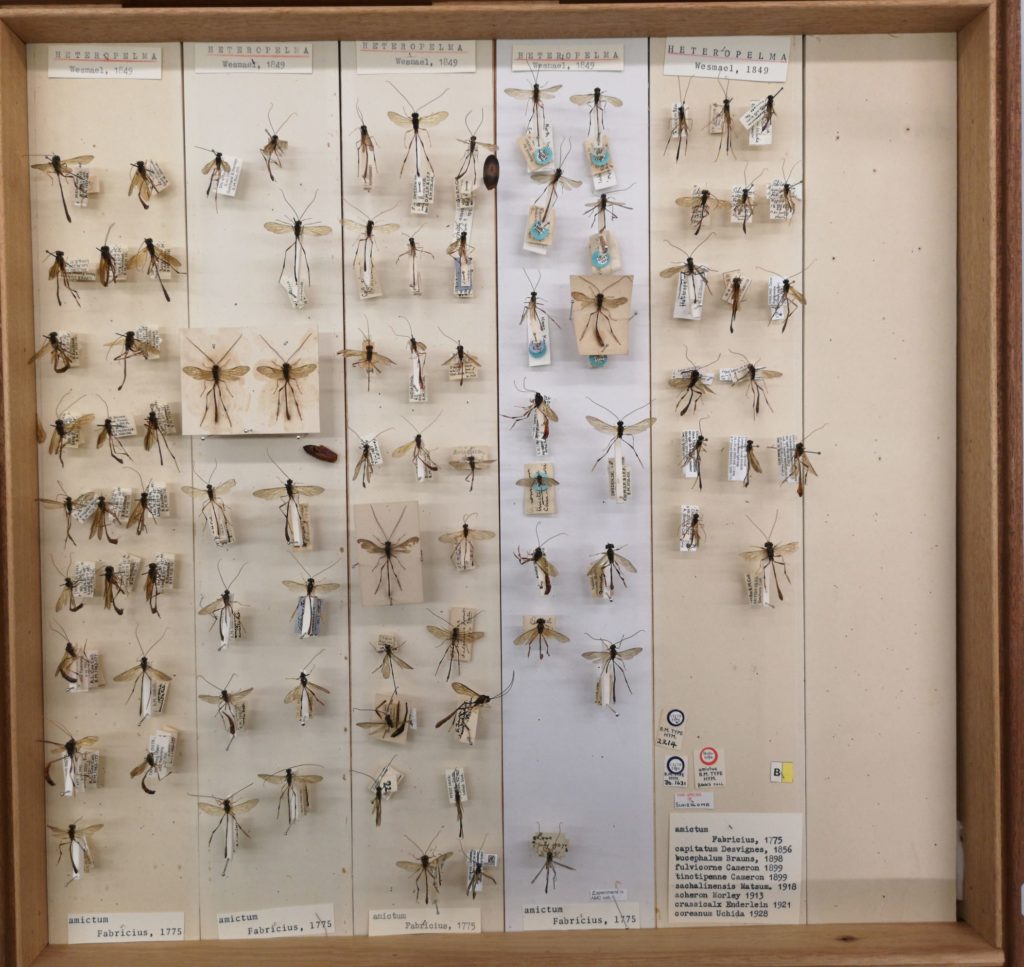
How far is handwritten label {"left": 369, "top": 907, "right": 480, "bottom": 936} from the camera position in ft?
5.81

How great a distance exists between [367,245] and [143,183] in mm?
548

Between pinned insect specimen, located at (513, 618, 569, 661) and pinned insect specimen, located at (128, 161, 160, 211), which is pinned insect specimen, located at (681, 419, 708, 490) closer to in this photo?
pinned insect specimen, located at (513, 618, 569, 661)

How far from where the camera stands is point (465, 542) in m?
1.73

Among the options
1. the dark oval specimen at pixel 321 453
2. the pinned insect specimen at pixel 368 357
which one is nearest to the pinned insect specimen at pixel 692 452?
the pinned insect specimen at pixel 368 357

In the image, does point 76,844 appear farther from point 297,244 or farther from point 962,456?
point 962,456

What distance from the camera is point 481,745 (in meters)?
1.78

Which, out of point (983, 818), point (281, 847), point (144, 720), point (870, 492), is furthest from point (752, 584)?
point (144, 720)

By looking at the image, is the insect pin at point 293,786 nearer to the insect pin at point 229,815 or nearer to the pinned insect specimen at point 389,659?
the insect pin at point 229,815

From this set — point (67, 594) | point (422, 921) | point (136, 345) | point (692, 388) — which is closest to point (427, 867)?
point (422, 921)

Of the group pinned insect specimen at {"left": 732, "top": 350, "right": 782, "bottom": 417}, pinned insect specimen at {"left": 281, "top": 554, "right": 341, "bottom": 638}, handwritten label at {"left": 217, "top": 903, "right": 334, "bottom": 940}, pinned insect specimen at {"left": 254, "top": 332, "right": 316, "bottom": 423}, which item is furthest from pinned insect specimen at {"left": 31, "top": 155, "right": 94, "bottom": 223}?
handwritten label at {"left": 217, "top": 903, "right": 334, "bottom": 940}

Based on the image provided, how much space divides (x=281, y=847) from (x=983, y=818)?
1679 millimetres

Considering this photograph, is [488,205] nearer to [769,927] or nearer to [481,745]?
[481,745]

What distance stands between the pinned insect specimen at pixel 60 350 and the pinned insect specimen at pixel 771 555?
1682mm

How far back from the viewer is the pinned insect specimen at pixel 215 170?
1719 millimetres
